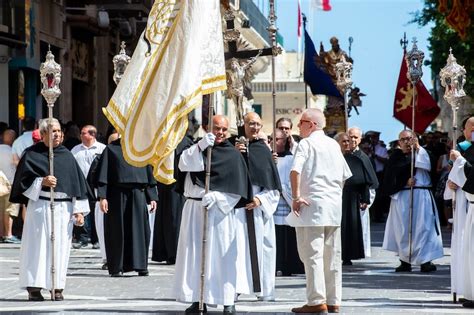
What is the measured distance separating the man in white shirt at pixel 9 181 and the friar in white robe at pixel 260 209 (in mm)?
9494

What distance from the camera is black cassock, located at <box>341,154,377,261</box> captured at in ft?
71.2

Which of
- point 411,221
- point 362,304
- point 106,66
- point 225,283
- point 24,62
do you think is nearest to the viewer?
point 225,283

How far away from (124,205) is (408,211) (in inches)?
167

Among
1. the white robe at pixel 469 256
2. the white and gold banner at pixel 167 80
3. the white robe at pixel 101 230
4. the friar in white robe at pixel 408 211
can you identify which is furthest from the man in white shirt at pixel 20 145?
the white robe at pixel 469 256

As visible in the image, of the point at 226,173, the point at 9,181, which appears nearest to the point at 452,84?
the point at 226,173

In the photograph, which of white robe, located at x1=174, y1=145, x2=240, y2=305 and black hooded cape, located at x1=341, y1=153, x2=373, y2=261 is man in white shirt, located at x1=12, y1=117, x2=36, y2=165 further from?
white robe, located at x1=174, y1=145, x2=240, y2=305

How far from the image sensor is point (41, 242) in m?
16.0

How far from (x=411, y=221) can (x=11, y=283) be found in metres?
5.97

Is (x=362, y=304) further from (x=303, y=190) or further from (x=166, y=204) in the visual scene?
(x=166, y=204)

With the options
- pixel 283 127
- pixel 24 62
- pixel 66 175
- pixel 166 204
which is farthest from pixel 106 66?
pixel 66 175

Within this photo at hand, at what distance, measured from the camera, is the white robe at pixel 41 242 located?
15.8 m

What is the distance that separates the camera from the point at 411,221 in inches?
829

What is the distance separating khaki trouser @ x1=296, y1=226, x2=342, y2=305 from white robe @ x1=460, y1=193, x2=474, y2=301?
1413mm

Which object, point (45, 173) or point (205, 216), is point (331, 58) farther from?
point (205, 216)
